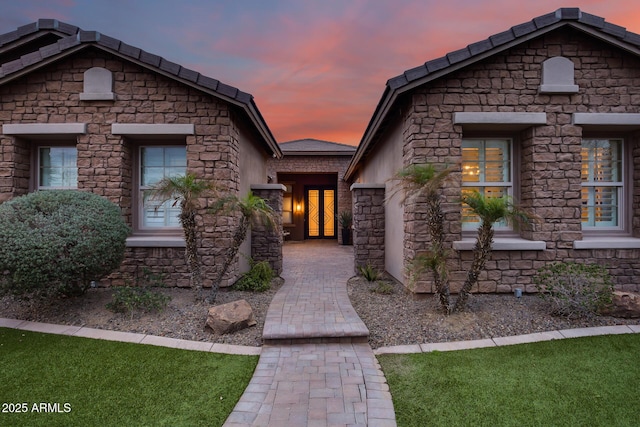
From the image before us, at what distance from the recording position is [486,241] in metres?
4.41

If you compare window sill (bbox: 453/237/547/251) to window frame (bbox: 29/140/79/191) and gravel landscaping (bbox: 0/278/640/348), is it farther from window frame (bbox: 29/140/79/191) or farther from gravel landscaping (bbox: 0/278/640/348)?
window frame (bbox: 29/140/79/191)

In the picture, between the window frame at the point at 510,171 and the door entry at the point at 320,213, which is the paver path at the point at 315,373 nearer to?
the window frame at the point at 510,171

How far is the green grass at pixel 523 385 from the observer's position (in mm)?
2582

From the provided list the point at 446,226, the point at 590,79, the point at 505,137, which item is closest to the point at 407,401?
the point at 446,226

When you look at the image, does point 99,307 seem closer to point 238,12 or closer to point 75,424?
point 75,424

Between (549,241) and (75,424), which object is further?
(549,241)

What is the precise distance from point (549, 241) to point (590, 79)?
2924mm

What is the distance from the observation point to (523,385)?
3047mm

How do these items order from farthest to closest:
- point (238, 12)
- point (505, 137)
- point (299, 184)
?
point (299, 184) → point (238, 12) → point (505, 137)

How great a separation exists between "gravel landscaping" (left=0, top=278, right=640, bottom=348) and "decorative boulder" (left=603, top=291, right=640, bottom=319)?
0.09 metres

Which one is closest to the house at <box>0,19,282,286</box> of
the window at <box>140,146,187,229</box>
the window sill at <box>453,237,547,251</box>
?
the window at <box>140,146,187,229</box>

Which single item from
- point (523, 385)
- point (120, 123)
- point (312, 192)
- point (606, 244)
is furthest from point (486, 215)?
point (312, 192)

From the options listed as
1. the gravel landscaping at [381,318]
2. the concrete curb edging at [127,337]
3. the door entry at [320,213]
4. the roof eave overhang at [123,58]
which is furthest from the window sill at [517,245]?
the door entry at [320,213]

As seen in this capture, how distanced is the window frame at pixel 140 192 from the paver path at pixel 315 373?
2785 mm
